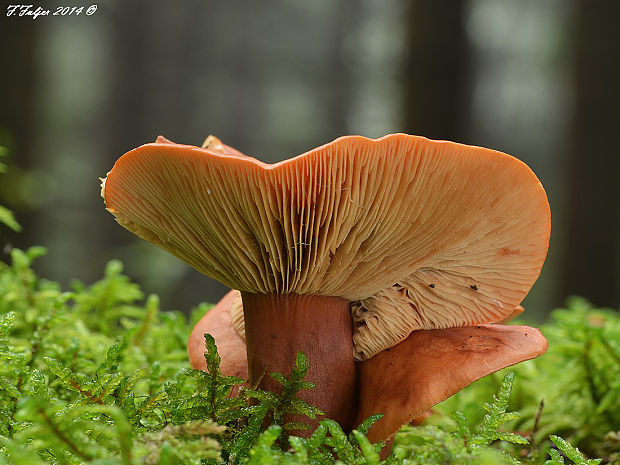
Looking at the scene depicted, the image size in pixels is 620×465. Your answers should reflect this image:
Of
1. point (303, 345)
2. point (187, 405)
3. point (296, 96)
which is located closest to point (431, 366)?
point (303, 345)

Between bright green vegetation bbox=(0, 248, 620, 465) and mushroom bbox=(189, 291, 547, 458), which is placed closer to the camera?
bright green vegetation bbox=(0, 248, 620, 465)

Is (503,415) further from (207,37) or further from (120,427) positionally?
(207,37)

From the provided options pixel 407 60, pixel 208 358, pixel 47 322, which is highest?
pixel 407 60

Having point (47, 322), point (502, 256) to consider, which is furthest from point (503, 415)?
point (47, 322)

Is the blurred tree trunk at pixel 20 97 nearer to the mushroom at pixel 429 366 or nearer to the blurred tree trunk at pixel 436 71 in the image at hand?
the blurred tree trunk at pixel 436 71

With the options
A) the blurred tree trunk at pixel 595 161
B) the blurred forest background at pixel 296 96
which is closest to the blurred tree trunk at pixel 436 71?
the blurred forest background at pixel 296 96

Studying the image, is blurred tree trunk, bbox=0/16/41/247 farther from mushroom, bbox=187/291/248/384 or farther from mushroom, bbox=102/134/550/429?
mushroom, bbox=102/134/550/429

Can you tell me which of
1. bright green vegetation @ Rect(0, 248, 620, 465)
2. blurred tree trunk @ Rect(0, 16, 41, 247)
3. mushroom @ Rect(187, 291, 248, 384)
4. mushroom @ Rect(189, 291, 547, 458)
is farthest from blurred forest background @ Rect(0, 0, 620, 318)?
mushroom @ Rect(189, 291, 547, 458)
